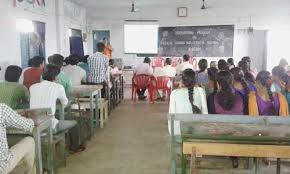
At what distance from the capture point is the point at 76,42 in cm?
927

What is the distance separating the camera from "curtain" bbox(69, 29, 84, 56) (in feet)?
29.3

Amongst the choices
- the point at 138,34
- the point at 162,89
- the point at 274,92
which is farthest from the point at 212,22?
the point at 274,92

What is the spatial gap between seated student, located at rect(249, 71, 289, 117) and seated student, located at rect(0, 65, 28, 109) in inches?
101

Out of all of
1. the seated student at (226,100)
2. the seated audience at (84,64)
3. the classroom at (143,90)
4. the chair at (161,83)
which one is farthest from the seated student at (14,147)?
the chair at (161,83)

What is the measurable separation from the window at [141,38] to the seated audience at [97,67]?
4.47 meters

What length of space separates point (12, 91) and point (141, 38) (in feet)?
24.4

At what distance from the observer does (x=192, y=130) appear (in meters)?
2.66

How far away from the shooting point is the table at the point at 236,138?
2.43 metres

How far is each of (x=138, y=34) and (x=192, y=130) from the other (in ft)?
27.9

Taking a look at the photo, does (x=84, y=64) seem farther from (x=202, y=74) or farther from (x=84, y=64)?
(x=202, y=74)

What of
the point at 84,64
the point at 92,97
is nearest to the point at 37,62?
the point at 92,97

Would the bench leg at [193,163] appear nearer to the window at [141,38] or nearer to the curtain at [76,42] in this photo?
the curtain at [76,42]

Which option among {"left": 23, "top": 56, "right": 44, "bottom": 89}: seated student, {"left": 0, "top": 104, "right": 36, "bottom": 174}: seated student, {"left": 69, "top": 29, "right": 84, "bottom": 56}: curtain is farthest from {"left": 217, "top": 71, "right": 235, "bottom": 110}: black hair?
{"left": 69, "top": 29, "right": 84, "bottom": 56}: curtain

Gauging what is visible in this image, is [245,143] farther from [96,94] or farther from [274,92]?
[96,94]
